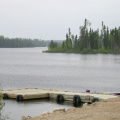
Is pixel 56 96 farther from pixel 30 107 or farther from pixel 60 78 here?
pixel 60 78

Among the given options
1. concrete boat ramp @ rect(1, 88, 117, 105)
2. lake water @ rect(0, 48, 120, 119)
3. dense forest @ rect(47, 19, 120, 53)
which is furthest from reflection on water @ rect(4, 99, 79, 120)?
dense forest @ rect(47, 19, 120, 53)

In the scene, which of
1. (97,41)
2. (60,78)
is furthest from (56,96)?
(97,41)

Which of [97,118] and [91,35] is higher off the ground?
[91,35]

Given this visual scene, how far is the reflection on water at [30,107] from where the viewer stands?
835 inches

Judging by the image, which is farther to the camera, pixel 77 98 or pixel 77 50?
pixel 77 50

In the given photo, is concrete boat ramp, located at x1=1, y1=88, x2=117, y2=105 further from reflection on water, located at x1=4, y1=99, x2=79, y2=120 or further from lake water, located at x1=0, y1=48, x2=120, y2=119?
lake water, located at x1=0, y1=48, x2=120, y2=119

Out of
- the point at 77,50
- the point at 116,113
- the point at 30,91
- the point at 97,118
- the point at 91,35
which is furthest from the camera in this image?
the point at 77,50

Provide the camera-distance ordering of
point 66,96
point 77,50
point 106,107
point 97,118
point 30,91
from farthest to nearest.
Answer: point 77,50, point 30,91, point 66,96, point 106,107, point 97,118

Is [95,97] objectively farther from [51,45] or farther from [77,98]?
[51,45]

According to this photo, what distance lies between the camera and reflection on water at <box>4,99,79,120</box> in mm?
21212

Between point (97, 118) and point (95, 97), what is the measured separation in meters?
10.3

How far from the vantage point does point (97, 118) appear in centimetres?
1295

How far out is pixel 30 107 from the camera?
23.2m

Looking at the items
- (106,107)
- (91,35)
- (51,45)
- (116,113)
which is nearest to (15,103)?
(106,107)
